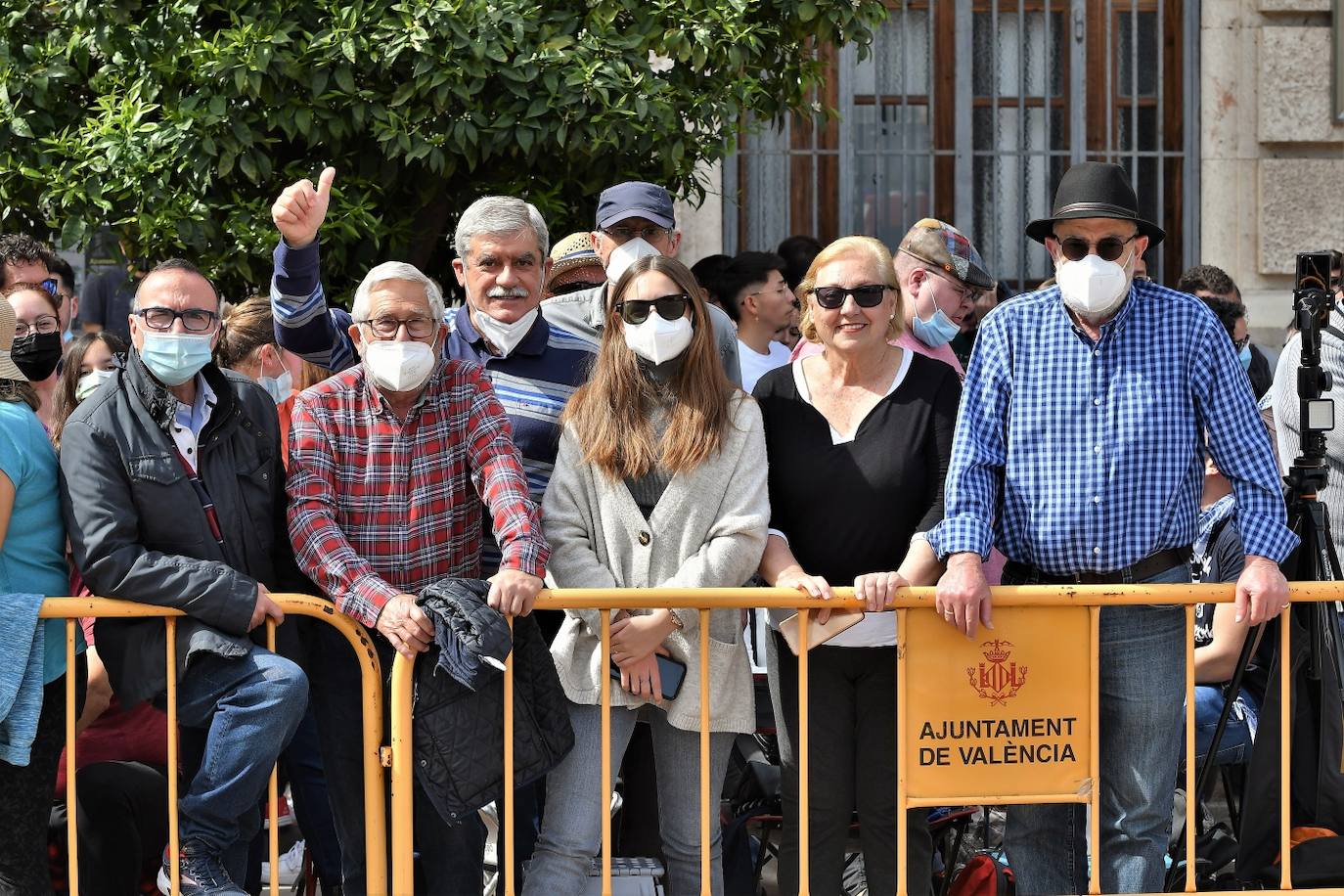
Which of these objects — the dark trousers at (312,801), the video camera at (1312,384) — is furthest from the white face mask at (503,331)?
the video camera at (1312,384)

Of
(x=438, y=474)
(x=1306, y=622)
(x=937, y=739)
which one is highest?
(x=438, y=474)

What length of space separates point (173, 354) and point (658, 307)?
1.21 m

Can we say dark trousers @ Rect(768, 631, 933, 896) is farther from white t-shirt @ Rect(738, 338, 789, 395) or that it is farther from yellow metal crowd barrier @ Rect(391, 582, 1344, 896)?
white t-shirt @ Rect(738, 338, 789, 395)

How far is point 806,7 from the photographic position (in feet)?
21.4

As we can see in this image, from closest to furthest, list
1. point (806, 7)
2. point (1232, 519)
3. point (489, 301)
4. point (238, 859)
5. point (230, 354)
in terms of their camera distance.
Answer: point (238, 859), point (489, 301), point (1232, 519), point (230, 354), point (806, 7)

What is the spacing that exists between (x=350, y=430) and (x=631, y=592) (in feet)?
2.73

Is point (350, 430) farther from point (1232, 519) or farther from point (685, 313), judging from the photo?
point (1232, 519)

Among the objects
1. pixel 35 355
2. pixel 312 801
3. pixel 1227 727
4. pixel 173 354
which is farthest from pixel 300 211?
pixel 1227 727

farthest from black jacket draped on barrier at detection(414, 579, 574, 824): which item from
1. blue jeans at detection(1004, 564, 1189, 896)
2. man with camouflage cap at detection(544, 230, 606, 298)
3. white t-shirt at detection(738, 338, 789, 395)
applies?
white t-shirt at detection(738, 338, 789, 395)

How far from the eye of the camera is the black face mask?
5.00 meters

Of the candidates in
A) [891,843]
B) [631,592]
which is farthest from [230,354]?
[891,843]

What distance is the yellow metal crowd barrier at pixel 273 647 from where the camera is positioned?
13.5ft

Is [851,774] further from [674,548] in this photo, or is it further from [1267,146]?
[1267,146]

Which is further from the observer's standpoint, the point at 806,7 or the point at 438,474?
the point at 806,7
